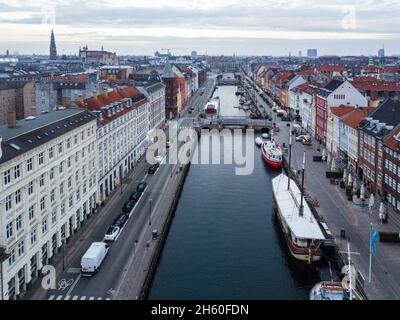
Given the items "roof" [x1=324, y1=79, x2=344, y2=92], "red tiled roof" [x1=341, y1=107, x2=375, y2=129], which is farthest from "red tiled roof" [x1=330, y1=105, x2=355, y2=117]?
"roof" [x1=324, y1=79, x2=344, y2=92]

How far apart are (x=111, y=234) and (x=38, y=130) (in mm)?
6060

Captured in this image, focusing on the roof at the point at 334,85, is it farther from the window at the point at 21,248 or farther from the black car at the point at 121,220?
the window at the point at 21,248

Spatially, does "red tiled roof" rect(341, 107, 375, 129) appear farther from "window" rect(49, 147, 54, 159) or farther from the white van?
the white van

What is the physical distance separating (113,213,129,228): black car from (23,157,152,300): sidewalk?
892 mm

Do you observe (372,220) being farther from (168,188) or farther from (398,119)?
(168,188)

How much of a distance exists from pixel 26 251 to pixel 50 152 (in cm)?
502

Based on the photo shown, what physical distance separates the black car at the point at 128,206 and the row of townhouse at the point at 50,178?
1.77 m

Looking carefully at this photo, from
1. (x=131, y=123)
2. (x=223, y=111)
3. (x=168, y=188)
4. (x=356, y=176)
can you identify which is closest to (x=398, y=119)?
(x=356, y=176)

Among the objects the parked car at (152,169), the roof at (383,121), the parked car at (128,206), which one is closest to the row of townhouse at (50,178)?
the parked car at (128,206)

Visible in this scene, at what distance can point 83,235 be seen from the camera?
2591cm

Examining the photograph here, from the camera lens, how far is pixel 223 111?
90250 mm

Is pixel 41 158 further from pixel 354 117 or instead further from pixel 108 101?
pixel 354 117

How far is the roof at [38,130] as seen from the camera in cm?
1952
